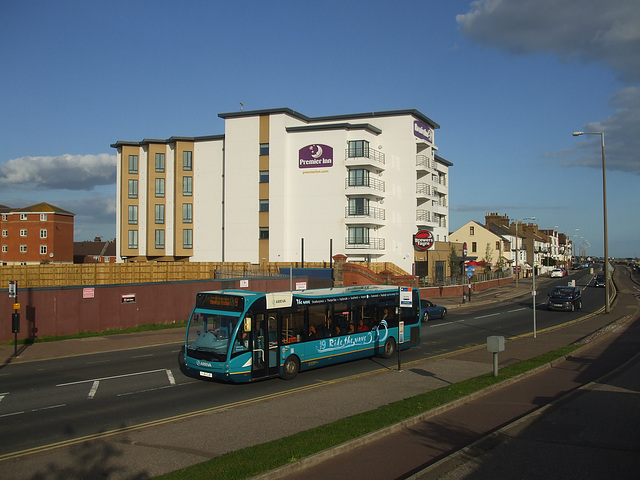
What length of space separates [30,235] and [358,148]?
2147 inches

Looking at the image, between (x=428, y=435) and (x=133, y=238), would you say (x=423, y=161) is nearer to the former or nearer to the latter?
(x=133, y=238)

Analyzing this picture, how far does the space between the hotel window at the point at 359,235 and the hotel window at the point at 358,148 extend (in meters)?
7.39

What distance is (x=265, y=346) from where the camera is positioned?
16203 millimetres

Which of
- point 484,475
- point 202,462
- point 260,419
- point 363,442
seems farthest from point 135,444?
point 484,475

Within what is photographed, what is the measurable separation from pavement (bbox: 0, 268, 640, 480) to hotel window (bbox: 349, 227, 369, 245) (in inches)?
1492

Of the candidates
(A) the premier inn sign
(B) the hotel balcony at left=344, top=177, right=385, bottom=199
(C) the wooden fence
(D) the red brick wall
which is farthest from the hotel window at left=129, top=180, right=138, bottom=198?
(D) the red brick wall

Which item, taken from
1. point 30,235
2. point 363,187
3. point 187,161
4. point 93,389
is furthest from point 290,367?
point 30,235

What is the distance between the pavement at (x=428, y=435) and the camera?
860cm

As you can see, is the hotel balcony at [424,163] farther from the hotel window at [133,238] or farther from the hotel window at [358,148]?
the hotel window at [133,238]

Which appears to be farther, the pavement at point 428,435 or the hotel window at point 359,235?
the hotel window at point 359,235

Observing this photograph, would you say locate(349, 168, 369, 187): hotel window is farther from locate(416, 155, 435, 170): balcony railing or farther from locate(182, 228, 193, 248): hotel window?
locate(182, 228, 193, 248): hotel window

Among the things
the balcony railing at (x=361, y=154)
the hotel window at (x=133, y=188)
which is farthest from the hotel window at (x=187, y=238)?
the balcony railing at (x=361, y=154)

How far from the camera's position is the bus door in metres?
15.9

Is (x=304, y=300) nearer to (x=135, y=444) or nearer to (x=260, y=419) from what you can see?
(x=260, y=419)
